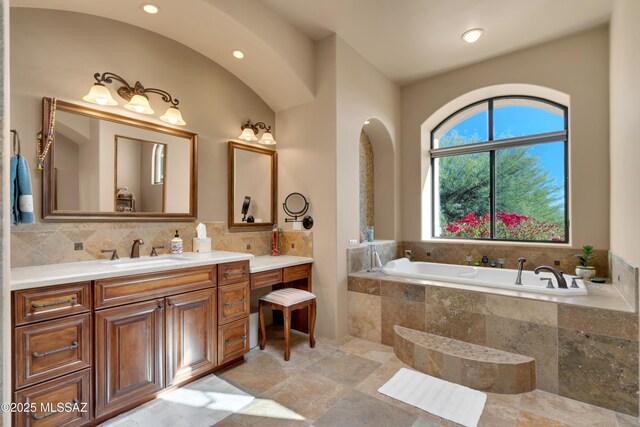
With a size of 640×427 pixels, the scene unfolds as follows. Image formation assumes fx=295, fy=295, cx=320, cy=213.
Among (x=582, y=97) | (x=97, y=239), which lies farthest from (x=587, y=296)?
(x=97, y=239)

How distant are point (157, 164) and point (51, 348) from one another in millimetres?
1575

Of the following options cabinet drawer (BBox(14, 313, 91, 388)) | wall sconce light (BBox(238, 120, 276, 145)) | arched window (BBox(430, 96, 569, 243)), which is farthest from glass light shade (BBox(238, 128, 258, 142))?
arched window (BBox(430, 96, 569, 243))

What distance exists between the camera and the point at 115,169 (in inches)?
94.9

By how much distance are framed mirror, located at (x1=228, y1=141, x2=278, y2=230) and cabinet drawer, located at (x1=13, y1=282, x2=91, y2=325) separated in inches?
61.2

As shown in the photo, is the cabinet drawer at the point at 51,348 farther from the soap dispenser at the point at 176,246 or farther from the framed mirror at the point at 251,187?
the framed mirror at the point at 251,187

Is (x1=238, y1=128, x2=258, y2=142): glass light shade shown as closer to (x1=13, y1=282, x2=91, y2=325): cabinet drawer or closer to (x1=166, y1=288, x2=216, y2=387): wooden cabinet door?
(x1=166, y1=288, x2=216, y2=387): wooden cabinet door

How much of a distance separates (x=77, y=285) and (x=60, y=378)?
1.63 feet

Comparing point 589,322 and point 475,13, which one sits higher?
point 475,13

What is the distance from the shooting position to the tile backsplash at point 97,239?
77.9 inches

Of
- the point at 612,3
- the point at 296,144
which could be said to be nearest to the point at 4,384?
the point at 296,144

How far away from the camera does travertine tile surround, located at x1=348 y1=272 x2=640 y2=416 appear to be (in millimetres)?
1941

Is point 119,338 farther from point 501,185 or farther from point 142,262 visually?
point 501,185

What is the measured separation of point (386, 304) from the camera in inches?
118

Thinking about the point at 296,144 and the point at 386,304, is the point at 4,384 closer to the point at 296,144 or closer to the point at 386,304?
the point at 386,304
